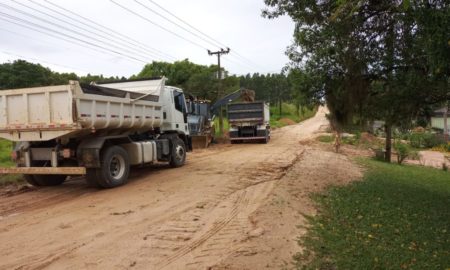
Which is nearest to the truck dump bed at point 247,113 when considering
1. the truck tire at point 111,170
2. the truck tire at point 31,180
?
the truck tire at point 111,170

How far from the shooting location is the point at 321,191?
1010 centimetres

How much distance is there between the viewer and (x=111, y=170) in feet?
33.1

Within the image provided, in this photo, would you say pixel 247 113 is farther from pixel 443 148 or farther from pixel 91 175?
pixel 443 148

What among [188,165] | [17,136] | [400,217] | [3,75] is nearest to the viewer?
[400,217]

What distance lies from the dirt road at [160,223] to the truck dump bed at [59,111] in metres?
1.50

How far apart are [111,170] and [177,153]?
3724 millimetres

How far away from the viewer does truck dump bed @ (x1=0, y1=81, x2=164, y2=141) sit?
8664 mm

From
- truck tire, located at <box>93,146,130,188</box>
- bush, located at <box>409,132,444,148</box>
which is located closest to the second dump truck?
truck tire, located at <box>93,146,130,188</box>

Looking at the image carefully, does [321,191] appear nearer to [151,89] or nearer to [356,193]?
[356,193]

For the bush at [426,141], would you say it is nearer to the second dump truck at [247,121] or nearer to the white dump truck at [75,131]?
the second dump truck at [247,121]

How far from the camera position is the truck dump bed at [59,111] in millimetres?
8664

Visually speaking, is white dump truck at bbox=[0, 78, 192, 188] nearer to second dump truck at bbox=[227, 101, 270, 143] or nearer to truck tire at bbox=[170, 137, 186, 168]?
truck tire at bbox=[170, 137, 186, 168]

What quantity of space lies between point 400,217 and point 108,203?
6.01m

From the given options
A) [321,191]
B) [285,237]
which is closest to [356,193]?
[321,191]
